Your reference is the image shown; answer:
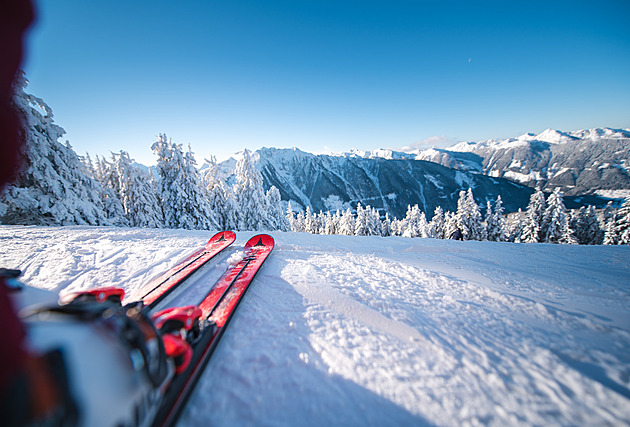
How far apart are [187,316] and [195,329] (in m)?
0.23

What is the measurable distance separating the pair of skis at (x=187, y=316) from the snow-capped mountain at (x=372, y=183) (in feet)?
398

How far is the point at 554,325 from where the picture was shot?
2.71 m

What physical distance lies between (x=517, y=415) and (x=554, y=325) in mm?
1709

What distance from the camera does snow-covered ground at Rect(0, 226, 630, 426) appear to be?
1759 millimetres

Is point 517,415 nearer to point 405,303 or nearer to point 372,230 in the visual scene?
point 405,303

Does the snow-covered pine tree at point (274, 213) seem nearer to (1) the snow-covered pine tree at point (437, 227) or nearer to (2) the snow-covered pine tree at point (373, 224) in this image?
(2) the snow-covered pine tree at point (373, 224)

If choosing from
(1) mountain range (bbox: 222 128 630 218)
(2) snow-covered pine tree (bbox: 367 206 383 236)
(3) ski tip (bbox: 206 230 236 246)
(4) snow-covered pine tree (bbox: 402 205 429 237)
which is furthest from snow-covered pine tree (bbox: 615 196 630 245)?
(1) mountain range (bbox: 222 128 630 218)

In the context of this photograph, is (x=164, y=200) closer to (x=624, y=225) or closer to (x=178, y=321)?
(x=178, y=321)

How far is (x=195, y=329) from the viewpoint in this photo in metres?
2.28

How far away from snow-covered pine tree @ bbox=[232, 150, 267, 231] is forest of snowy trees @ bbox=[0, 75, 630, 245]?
3.5 inches

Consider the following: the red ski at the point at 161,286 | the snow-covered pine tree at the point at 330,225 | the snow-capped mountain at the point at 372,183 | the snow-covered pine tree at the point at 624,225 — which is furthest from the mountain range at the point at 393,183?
the red ski at the point at 161,286

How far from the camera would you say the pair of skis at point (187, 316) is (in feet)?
5.66

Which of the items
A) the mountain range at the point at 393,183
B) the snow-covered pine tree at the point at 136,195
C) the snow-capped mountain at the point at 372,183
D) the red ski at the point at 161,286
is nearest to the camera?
the red ski at the point at 161,286

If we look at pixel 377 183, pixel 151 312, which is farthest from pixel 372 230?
pixel 377 183
